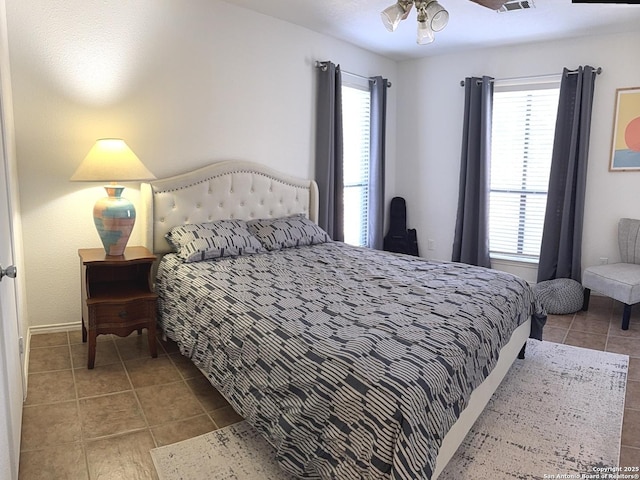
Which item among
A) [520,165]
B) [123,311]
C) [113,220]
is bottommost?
[123,311]

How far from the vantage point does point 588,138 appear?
4668 millimetres

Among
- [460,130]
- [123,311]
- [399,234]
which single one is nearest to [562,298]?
[399,234]

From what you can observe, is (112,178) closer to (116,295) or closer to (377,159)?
(116,295)

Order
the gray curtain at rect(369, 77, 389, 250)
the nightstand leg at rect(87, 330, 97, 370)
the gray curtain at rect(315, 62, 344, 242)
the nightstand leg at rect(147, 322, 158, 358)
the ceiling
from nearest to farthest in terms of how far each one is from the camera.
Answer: the nightstand leg at rect(87, 330, 97, 370) → the nightstand leg at rect(147, 322, 158, 358) → the ceiling → the gray curtain at rect(315, 62, 344, 242) → the gray curtain at rect(369, 77, 389, 250)

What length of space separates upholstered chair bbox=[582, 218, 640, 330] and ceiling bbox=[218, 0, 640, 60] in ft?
6.01

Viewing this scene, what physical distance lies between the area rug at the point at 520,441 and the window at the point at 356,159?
9.13 feet

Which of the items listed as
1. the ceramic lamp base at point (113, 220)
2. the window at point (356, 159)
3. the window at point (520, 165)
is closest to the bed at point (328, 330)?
the ceramic lamp base at point (113, 220)

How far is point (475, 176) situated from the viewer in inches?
209

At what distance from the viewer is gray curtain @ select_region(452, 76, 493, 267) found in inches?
204

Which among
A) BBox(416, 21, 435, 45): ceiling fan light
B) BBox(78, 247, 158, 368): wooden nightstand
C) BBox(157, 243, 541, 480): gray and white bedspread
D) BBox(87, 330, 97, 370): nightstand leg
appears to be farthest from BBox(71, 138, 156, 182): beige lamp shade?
BBox(416, 21, 435, 45): ceiling fan light

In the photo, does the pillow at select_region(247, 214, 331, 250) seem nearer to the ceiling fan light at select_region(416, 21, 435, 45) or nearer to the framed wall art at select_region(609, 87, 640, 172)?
the ceiling fan light at select_region(416, 21, 435, 45)

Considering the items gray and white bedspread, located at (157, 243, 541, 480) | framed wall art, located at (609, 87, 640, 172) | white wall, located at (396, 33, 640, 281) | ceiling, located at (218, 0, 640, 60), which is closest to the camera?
gray and white bedspread, located at (157, 243, 541, 480)

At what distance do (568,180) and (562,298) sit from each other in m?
1.20

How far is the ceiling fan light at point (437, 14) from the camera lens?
8.21ft
